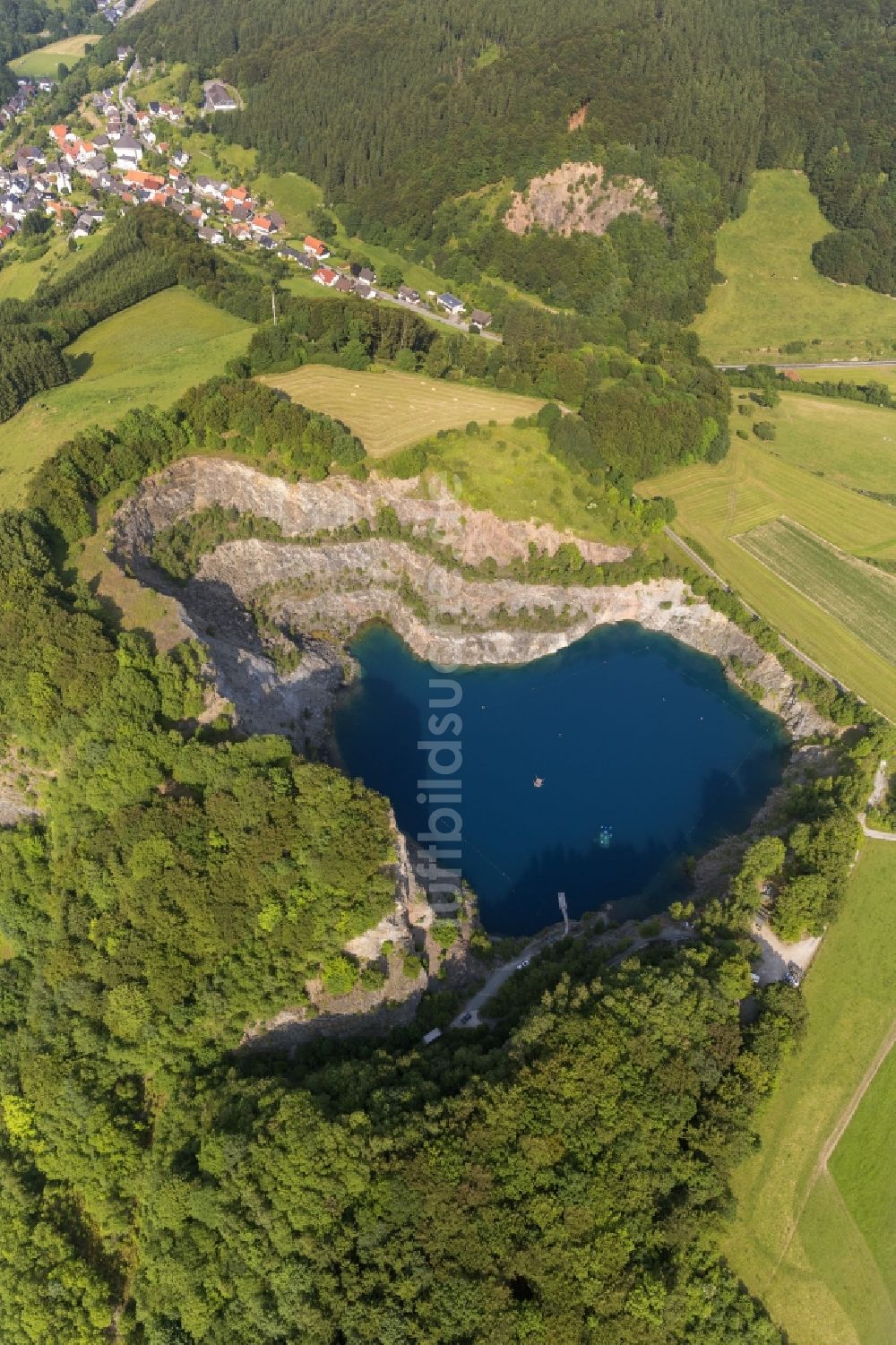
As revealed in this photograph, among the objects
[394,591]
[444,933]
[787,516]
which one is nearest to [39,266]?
[394,591]

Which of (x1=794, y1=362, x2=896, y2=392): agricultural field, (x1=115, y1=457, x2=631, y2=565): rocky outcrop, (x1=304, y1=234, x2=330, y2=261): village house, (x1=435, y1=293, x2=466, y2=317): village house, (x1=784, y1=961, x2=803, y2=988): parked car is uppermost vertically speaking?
(x1=794, y1=362, x2=896, y2=392): agricultural field

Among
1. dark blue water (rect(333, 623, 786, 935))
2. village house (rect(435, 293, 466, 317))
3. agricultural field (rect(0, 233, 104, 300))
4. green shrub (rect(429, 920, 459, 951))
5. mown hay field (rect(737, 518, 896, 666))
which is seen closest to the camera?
green shrub (rect(429, 920, 459, 951))

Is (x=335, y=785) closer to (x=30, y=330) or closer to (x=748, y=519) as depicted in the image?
(x=748, y=519)

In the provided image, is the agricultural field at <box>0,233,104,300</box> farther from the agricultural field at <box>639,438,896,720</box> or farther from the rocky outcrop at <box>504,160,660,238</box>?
the agricultural field at <box>639,438,896,720</box>

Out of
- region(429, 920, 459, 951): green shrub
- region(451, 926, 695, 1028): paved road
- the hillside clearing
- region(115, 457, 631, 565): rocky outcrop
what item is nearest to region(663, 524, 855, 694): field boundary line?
region(115, 457, 631, 565): rocky outcrop

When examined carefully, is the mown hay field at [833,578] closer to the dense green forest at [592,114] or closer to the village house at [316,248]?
the dense green forest at [592,114]

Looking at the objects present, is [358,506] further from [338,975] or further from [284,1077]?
[284,1077]
